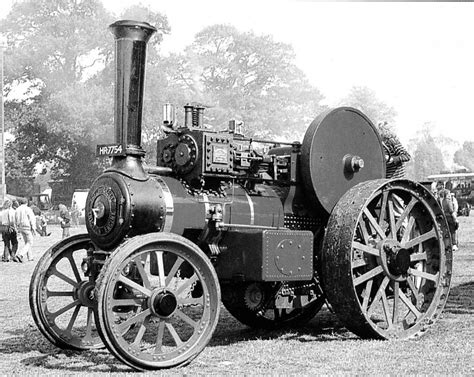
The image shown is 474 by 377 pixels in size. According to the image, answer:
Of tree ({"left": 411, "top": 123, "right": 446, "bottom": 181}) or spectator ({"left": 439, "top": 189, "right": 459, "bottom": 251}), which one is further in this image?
tree ({"left": 411, "top": 123, "right": 446, "bottom": 181})

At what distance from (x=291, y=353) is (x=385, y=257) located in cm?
117

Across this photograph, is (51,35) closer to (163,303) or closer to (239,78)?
(239,78)

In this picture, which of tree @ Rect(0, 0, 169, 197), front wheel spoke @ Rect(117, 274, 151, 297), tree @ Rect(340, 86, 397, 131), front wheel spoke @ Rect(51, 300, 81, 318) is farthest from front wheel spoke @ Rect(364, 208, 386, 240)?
tree @ Rect(340, 86, 397, 131)

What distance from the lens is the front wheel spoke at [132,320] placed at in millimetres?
4999

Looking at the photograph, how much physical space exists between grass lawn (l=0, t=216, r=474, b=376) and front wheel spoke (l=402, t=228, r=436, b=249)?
76 centimetres

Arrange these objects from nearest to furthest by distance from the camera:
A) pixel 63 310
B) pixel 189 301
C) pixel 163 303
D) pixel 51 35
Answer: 1. pixel 163 303
2. pixel 189 301
3. pixel 63 310
4. pixel 51 35

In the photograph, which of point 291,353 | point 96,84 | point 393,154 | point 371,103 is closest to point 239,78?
point 96,84

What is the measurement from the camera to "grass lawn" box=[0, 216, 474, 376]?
5172 millimetres

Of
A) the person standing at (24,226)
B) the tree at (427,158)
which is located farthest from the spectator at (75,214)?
the tree at (427,158)

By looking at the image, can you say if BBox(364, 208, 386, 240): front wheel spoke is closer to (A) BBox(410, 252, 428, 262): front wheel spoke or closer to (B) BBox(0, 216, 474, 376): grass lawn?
(A) BBox(410, 252, 428, 262): front wheel spoke

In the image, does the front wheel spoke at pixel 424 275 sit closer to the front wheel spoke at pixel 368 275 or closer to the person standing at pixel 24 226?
the front wheel spoke at pixel 368 275

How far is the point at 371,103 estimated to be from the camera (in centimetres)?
5928

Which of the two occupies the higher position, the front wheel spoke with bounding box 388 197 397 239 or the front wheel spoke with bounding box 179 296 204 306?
the front wheel spoke with bounding box 388 197 397 239

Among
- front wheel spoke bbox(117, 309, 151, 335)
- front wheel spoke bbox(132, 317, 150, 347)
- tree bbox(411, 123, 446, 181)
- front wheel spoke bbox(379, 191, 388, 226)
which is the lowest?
front wheel spoke bbox(132, 317, 150, 347)
